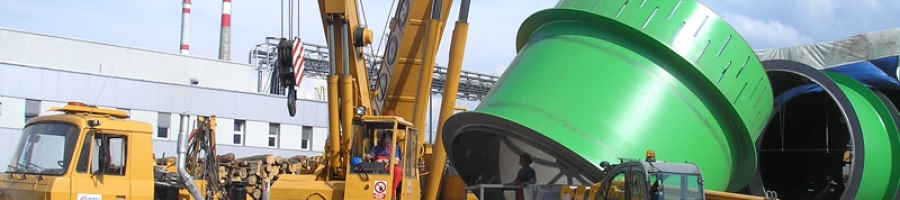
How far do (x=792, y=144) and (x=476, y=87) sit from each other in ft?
67.8

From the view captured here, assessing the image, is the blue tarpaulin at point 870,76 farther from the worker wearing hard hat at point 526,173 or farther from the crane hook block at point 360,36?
the crane hook block at point 360,36

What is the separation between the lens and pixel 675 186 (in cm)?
575

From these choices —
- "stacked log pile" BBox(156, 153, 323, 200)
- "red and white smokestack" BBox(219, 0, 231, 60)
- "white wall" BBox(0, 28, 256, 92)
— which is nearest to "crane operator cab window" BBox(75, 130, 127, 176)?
"stacked log pile" BBox(156, 153, 323, 200)

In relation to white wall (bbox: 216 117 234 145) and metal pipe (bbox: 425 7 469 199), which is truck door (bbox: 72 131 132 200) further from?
white wall (bbox: 216 117 234 145)

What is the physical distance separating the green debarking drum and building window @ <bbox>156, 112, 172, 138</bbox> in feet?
46.9

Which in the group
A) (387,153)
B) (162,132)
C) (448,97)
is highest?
(162,132)

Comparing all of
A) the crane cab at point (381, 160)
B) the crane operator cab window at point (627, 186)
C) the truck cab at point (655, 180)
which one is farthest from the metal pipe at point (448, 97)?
the truck cab at point (655, 180)

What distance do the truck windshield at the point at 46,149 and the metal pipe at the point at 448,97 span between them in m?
3.64

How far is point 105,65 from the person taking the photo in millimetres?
21281

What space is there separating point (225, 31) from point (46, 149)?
22.7 meters

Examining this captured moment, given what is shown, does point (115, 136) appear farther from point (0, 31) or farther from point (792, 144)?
point (0, 31)

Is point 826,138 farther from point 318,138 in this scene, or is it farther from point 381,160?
point 318,138

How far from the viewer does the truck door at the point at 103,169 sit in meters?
7.12

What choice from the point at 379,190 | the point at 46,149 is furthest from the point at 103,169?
the point at 379,190
